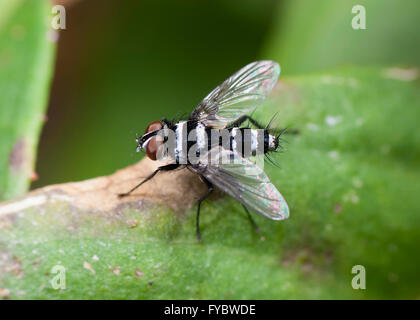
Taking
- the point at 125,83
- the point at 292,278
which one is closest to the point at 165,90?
the point at 125,83

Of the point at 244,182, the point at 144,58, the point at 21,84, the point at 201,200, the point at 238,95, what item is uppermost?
the point at 144,58

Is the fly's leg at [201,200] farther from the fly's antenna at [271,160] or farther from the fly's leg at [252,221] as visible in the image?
the fly's antenna at [271,160]

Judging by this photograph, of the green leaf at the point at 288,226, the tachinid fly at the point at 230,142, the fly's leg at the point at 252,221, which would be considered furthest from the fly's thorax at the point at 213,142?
the fly's leg at the point at 252,221

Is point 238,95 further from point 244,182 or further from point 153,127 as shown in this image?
point 244,182

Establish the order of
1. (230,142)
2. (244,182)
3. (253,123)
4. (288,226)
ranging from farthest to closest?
1. (253,123)
2. (230,142)
3. (288,226)
4. (244,182)

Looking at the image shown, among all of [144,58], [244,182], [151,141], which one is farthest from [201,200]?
[144,58]

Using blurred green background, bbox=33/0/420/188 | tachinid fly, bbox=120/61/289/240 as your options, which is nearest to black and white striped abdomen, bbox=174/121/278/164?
tachinid fly, bbox=120/61/289/240
